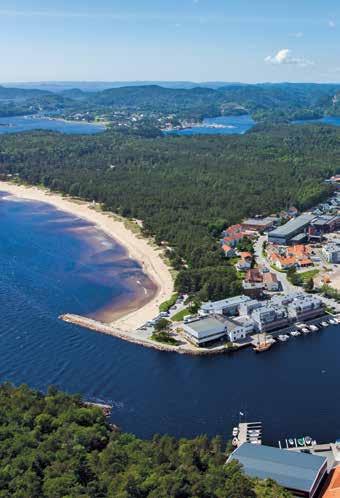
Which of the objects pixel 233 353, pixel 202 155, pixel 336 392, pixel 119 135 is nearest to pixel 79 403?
pixel 233 353

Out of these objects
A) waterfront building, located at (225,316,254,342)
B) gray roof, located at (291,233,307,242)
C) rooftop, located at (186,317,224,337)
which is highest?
gray roof, located at (291,233,307,242)

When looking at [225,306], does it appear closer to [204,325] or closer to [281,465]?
[204,325]

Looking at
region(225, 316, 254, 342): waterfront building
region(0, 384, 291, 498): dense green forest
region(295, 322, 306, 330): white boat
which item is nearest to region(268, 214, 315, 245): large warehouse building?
region(295, 322, 306, 330): white boat

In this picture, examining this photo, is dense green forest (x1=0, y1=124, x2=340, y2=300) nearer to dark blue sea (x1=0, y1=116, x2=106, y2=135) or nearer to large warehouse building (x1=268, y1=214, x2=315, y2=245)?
large warehouse building (x1=268, y1=214, x2=315, y2=245)

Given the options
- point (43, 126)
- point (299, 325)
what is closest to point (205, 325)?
point (299, 325)

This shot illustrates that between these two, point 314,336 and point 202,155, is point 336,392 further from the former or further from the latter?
point 202,155
